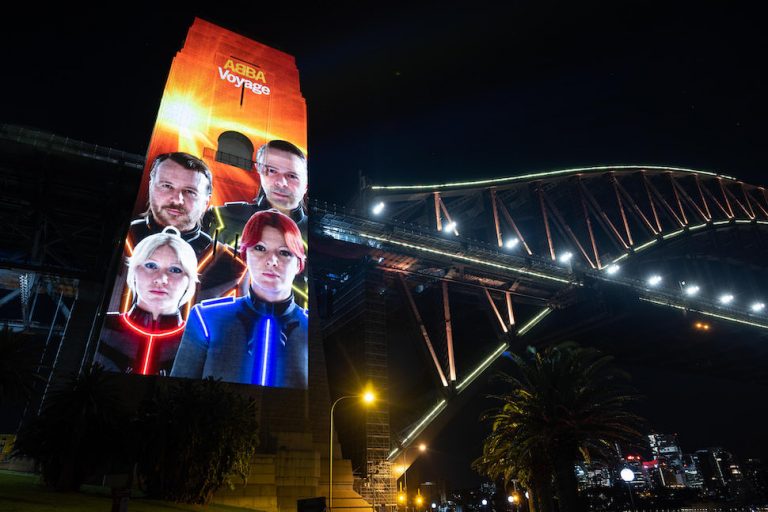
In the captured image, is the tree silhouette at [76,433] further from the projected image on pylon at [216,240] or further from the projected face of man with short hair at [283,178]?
the projected face of man with short hair at [283,178]

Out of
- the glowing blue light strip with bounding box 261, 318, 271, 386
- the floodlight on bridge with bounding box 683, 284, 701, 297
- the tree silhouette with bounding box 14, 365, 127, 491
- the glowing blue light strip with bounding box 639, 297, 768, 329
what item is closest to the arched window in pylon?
the glowing blue light strip with bounding box 261, 318, 271, 386

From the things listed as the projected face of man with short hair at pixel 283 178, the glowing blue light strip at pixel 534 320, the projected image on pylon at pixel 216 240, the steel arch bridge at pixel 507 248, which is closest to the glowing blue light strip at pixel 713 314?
→ the steel arch bridge at pixel 507 248

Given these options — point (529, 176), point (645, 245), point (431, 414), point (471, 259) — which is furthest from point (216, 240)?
point (645, 245)

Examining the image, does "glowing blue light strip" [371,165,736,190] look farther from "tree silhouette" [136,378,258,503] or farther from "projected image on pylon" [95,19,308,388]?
"tree silhouette" [136,378,258,503]

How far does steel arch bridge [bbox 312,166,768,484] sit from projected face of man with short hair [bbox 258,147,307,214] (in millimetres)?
1995

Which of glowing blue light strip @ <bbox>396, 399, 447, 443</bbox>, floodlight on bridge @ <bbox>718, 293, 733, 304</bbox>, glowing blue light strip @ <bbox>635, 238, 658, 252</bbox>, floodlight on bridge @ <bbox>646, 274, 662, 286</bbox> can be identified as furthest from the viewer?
floodlight on bridge @ <bbox>718, 293, 733, 304</bbox>

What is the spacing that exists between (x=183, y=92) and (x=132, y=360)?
21.3m

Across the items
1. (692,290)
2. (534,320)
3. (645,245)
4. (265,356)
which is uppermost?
(645,245)

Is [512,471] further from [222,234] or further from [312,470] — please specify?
[222,234]

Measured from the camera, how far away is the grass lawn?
1420cm

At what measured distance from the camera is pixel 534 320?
48719 mm

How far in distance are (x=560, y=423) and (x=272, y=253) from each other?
21.0 meters

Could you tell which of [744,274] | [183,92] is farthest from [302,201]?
[744,274]

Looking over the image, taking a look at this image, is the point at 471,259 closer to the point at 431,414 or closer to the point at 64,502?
the point at 431,414
